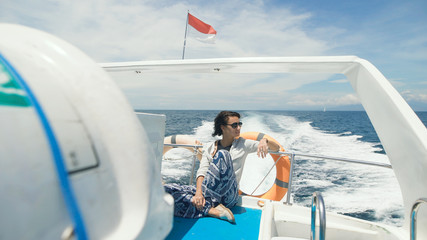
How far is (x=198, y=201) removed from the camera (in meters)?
1.76

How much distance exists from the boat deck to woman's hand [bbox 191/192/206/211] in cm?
11

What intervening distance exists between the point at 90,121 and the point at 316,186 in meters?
5.67

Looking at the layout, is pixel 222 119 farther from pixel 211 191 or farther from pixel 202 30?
pixel 202 30

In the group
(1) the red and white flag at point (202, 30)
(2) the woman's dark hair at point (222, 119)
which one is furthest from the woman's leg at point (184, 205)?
(1) the red and white flag at point (202, 30)

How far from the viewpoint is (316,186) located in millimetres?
5363

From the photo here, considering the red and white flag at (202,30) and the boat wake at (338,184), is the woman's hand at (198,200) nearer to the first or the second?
the boat wake at (338,184)

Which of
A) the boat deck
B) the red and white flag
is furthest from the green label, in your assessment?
the red and white flag

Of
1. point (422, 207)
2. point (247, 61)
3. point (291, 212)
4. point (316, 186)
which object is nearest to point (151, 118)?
point (247, 61)

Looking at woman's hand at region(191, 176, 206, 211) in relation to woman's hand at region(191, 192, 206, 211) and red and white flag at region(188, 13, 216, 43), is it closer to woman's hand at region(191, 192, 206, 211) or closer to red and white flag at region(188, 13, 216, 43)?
woman's hand at region(191, 192, 206, 211)

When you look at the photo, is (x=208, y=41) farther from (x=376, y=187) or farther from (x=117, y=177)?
(x=376, y=187)

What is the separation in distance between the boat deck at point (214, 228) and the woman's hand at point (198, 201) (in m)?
0.11

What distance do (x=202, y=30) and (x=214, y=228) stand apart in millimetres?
2687

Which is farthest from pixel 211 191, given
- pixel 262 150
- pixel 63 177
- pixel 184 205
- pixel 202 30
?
pixel 202 30

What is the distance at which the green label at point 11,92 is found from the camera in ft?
1.43
